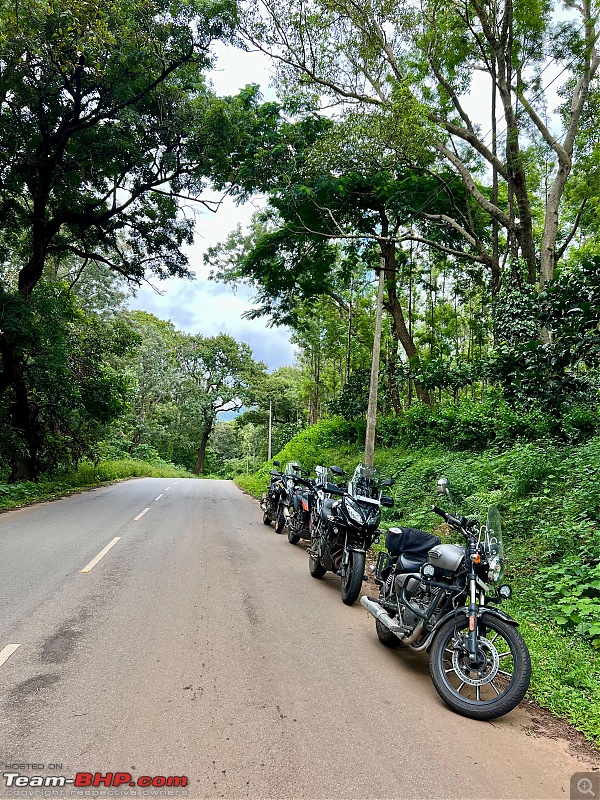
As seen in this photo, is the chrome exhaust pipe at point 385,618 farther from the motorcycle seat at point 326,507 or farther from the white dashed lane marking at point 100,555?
the white dashed lane marking at point 100,555

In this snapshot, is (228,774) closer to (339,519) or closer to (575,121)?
(339,519)

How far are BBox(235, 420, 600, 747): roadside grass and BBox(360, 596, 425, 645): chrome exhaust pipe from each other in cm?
87

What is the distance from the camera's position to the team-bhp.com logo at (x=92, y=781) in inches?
94.3

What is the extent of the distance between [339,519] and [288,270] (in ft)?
38.7

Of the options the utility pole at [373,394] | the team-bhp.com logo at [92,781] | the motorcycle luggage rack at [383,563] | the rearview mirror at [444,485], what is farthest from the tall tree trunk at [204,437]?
the team-bhp.com logo at [92,781]

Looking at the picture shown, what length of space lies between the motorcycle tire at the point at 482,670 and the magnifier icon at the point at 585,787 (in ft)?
1.63

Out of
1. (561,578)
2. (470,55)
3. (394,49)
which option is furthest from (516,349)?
(394,49)

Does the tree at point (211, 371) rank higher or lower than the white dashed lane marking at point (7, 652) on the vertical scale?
higher

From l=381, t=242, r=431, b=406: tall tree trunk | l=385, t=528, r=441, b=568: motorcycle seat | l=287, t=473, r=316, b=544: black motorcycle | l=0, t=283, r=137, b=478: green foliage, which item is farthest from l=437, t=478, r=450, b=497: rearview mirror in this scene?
l=0, t=283, r=137, b=478: green foliage

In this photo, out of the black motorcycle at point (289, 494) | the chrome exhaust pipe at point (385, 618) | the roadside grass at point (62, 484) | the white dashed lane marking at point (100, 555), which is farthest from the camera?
the roadside grass at point (62, 484)

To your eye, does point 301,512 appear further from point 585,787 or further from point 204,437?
point 204,437

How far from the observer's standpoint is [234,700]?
3.28m

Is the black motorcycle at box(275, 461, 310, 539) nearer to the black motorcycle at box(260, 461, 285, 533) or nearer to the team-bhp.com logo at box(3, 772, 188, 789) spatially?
the black motorcycle at box(260, 461, 285, 533)

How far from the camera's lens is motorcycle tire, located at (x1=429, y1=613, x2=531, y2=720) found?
125 inches
